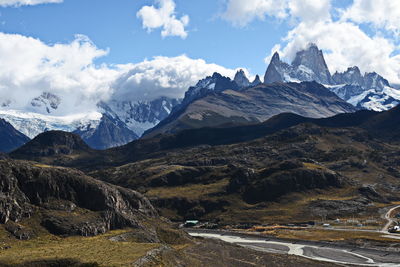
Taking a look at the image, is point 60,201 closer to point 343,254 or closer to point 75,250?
point 75,250

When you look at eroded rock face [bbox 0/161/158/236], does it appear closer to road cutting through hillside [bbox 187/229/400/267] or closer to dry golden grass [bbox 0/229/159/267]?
dry golden grass [bbox 0/229/159/267]

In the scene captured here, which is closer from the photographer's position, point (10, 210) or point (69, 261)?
point (69, 261)

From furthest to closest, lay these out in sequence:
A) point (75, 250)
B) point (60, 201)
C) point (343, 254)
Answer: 1. point (343, 254)
2. point (60, 201)
3. point (75, 250)

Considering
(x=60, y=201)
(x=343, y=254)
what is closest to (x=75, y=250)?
(x=60, y=201)

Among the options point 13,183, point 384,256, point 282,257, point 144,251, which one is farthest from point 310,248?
point 13,183

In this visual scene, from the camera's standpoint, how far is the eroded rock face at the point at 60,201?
135m

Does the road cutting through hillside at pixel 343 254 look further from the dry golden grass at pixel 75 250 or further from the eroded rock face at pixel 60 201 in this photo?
the dry golden grass at pixel 75 250

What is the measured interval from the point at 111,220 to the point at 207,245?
31779 mm

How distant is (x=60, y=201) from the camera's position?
149 meters

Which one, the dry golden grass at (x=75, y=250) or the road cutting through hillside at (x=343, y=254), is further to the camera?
the road cutting through hillside at (x=343, y=254)

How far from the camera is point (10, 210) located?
129m

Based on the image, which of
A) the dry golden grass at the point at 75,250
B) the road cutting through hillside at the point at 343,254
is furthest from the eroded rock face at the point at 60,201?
the road cutting through hillside at the point at 343,254

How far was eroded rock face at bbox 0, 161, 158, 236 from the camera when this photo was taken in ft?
443

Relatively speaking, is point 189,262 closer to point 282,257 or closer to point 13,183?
point 282,257
